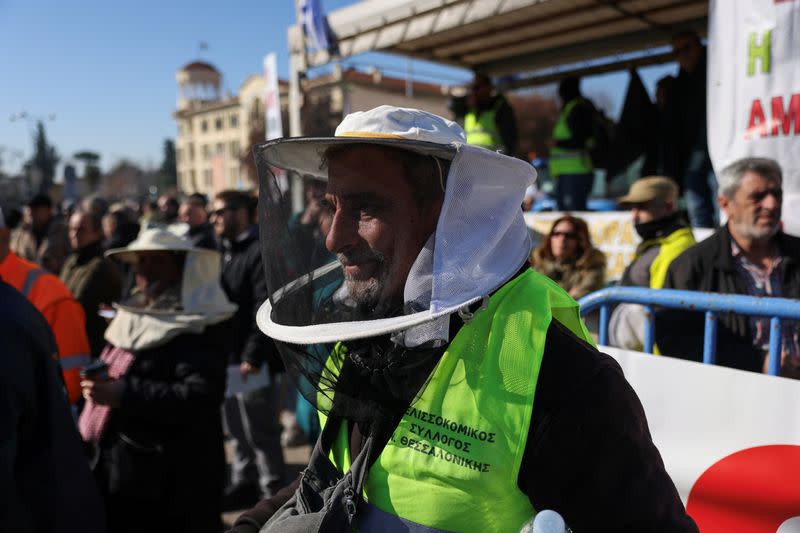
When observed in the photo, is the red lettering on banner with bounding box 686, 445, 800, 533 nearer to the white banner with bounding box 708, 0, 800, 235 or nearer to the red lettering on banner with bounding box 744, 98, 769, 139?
the white banner with bounding box 708, 0, 800, 235

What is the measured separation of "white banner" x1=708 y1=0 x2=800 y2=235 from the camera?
3.16 m

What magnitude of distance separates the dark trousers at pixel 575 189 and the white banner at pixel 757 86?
2.93 m

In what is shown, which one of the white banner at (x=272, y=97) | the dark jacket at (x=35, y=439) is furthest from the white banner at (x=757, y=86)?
the white banner at (x=272, y=97)

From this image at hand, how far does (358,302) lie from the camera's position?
128 centimetres

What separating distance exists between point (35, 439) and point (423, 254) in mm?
1659

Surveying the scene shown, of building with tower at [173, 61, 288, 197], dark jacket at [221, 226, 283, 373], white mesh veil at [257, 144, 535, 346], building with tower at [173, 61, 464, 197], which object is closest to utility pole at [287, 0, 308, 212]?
dark jacket at [221, 226, 283, 373]

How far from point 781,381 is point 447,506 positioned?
3.89 ft

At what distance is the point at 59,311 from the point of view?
325 centimetres

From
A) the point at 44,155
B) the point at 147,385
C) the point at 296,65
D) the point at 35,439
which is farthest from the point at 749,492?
the point at 44,155

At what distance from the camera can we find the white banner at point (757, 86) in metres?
3.16

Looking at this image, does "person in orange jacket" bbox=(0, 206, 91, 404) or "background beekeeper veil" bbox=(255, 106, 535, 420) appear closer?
"background beekeeper veil" bbox=(255, 106, 535, 420)

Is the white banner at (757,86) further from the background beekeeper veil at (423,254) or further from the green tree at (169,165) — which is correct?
the green tree at (169,165)

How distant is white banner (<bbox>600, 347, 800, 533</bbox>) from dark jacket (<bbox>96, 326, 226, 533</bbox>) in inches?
77.0

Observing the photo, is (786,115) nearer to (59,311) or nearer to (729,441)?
(729,441)
